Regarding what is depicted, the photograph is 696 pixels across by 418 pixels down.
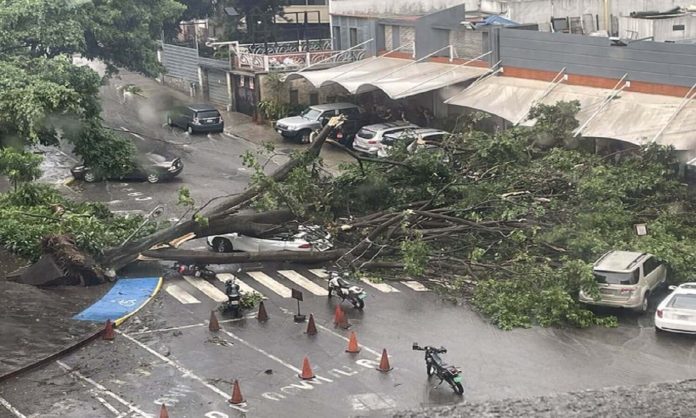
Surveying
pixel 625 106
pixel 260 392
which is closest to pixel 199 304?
pixel 260 392

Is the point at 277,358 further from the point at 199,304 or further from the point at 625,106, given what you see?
the point at 625,106

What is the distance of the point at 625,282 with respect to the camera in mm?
22891

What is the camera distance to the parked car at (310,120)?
42.9m

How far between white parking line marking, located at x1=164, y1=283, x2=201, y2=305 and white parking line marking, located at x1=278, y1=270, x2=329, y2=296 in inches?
108

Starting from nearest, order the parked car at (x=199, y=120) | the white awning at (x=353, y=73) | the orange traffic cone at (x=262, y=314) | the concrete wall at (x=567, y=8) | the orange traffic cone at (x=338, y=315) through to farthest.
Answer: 1. the orange traffic cone at (x=338, y=315)
2. the orange traffic cone at (x=262, y=314)
3. the white awning at (x=353, y=73)
4. the concrete wall at (x=567, y=8)
5. the parked car at (x=199, y=120)

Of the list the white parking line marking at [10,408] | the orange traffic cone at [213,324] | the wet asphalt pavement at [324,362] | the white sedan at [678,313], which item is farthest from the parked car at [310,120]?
the white parking line marking at [10,408]

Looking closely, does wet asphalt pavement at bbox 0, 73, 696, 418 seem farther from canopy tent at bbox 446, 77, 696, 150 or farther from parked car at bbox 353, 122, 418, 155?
parked car at bbox 353, 122, 418, 155

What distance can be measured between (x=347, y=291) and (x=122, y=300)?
5.48m

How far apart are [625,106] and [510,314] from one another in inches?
539

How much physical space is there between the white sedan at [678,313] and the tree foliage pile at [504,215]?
1363 millimetres

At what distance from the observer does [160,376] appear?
20.0 metres

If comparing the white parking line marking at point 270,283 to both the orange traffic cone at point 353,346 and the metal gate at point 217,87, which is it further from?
the metal gate at point 217,87

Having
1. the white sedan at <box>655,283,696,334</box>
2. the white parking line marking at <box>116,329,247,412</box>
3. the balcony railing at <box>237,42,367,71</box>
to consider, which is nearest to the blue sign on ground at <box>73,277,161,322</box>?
the white parking line marking at <box>116,329,247,412</box>

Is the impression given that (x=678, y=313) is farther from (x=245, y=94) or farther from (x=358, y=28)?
(x=245, y=94)
